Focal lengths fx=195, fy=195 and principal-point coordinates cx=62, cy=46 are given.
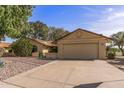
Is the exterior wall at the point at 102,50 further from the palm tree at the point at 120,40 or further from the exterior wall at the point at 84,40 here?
the palm tree at the point at 120,40

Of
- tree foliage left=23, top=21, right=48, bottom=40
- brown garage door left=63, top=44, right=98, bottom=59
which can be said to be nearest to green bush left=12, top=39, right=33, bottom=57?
brown garage door left=63, top=44, right=98, bottom=59

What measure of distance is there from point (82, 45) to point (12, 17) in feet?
40.7

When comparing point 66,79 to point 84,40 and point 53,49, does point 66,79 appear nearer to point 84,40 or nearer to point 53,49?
point 84,40

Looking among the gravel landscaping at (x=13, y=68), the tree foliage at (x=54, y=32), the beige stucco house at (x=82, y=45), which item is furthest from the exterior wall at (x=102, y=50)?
the tree foliage at (x=54, y=32)

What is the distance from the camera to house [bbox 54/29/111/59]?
82.0 ft

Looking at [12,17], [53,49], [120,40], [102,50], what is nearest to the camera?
[12,17]

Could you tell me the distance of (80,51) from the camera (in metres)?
25.8

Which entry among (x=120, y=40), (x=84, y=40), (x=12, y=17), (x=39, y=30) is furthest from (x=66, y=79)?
(x=39, y=30)
